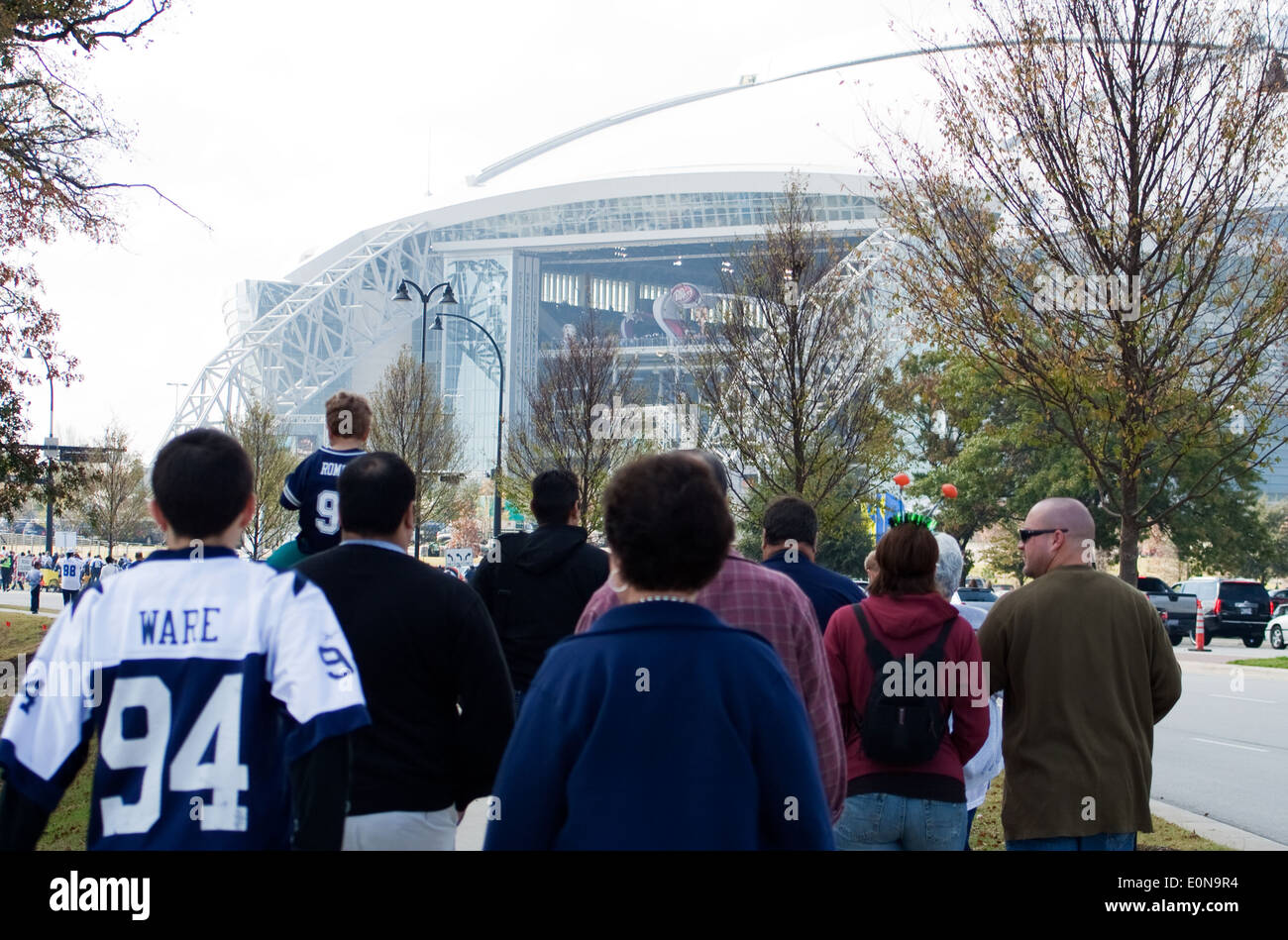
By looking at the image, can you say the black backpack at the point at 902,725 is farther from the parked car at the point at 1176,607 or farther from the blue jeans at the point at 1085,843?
the parked car at the point at 1176,607

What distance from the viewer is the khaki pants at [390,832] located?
3.61 m

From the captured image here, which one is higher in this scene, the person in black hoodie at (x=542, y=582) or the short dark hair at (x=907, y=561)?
the short dark hair at (x=907, y=561)

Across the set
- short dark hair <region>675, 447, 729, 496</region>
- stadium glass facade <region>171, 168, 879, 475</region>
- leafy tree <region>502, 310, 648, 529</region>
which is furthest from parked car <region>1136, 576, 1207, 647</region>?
stadium glass facade <region>171, 168, 879, 475</region>

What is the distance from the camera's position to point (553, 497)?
6.38 metres

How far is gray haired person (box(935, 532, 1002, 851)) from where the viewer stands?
215 inches

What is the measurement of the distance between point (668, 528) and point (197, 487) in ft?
4.12

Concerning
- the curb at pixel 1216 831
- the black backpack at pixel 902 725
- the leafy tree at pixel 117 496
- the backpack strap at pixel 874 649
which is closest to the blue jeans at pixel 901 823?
the black backpack at pixel 902 725

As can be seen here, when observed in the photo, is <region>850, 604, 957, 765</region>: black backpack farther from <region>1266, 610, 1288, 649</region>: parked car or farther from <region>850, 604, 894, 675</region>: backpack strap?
<region>1266, 610, 1288, 649</region>: parked car

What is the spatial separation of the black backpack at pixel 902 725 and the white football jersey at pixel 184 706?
2123 millimetres

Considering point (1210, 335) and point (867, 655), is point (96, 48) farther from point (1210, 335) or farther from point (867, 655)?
point (867, 655)

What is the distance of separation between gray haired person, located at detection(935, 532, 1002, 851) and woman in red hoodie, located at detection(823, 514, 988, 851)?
643 mm

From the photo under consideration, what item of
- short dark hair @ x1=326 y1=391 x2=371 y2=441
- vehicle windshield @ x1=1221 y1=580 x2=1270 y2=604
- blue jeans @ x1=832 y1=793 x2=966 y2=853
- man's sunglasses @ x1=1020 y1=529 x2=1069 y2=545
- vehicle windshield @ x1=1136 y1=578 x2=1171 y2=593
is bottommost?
vehicle windshield @ x1=1221 y1=580 x2=1270 y2=604

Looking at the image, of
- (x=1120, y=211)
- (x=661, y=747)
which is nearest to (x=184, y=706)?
(x=661, y=747)

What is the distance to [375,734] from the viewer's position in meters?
3.66
